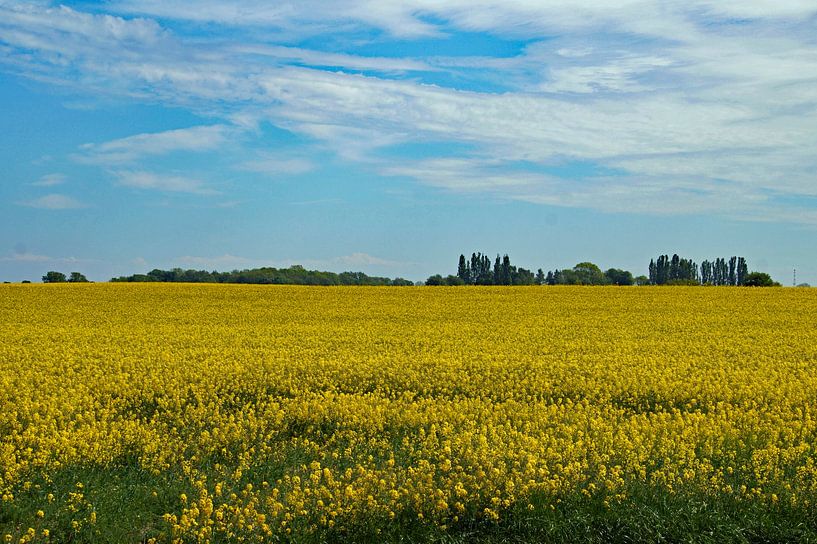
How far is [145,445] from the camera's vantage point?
10.0 m

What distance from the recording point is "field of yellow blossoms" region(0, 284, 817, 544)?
7504 millimetres

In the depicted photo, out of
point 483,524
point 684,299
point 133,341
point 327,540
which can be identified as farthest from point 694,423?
point 684,299

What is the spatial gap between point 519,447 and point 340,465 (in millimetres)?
2221

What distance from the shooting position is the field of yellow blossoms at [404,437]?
7.50 metres

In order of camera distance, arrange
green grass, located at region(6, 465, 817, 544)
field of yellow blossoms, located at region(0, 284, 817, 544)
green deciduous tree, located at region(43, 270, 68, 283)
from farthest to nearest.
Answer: green deciduous tree, located at region(43, 270, 68, 283), field of yellow blossoms, located at region(0, 284, 817, 544), green grass, located at region(6, 465, 817, 544)

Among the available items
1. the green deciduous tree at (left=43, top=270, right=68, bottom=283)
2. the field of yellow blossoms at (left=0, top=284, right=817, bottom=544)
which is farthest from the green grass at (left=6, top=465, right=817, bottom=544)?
the green deciduous tree at (left=43, top=270, right=68, bottom=283)

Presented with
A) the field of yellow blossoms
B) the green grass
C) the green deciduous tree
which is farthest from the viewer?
the green deciduous tree

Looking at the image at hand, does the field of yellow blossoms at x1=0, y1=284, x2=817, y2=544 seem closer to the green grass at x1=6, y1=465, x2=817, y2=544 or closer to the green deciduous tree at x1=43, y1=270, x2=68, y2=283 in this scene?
the green grass at x1=6, y1=465, x2=817, y2=544

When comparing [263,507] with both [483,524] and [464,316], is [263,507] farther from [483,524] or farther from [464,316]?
[464,316]

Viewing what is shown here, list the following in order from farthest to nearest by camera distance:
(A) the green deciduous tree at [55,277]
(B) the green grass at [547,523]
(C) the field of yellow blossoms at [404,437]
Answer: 1. (A) the green deciduous tree at [55,277]
2. (C) the field of yellow blossoms at [404,437]
3. (B) the green grass at [547,523]

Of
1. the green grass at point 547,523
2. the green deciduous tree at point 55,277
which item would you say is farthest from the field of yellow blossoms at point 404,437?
the green deciduous tree at point 55,277

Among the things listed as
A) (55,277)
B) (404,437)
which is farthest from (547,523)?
(55,277)

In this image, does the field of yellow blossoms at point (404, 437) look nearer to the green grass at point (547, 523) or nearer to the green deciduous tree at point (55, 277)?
the green grass at point (547, 523)

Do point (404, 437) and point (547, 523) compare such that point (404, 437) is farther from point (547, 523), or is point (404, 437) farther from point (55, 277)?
point (55, 277)
